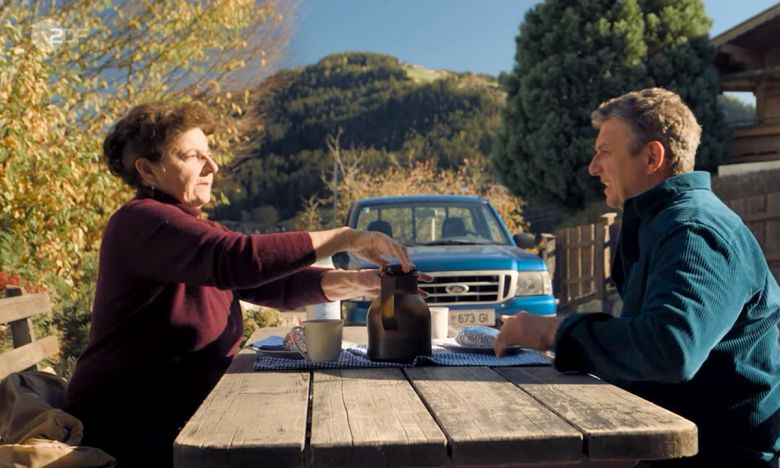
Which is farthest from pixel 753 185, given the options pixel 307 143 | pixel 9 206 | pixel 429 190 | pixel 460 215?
pixel 307 143

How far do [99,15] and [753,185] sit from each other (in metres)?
12.7

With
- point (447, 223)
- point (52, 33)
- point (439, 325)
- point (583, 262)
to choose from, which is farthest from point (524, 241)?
point (583, 262)

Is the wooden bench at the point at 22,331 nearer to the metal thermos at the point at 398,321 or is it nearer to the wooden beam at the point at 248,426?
the wooden beam at the point at 248,426

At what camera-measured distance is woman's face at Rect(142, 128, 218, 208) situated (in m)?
2.68

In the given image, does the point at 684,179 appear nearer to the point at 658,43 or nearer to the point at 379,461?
the point at 379,461

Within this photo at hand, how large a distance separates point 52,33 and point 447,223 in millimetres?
6058

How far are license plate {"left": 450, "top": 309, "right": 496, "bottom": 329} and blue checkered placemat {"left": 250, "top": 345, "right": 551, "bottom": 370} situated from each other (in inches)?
140

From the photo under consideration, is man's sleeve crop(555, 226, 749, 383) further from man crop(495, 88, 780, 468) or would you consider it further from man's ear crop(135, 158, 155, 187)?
man's ear crop(135, 158, 155, 187)

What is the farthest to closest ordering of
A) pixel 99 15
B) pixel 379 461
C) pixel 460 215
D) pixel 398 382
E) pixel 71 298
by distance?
1. pixel 99 15
2. pixel 71 298
3. pixel 460 215
4. pixel 398 382
5. pixel 379 461

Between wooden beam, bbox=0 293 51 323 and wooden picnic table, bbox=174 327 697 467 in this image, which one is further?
wooden beam, bbox=0 293 51 323

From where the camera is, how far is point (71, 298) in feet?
26.5

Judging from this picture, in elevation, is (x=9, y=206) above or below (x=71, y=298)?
above

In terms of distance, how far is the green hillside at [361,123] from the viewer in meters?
40.4

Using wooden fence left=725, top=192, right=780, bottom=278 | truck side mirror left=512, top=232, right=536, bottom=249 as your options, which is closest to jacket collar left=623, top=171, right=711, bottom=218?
truck side mirror left=512, top=232, right=536, bottom=249
